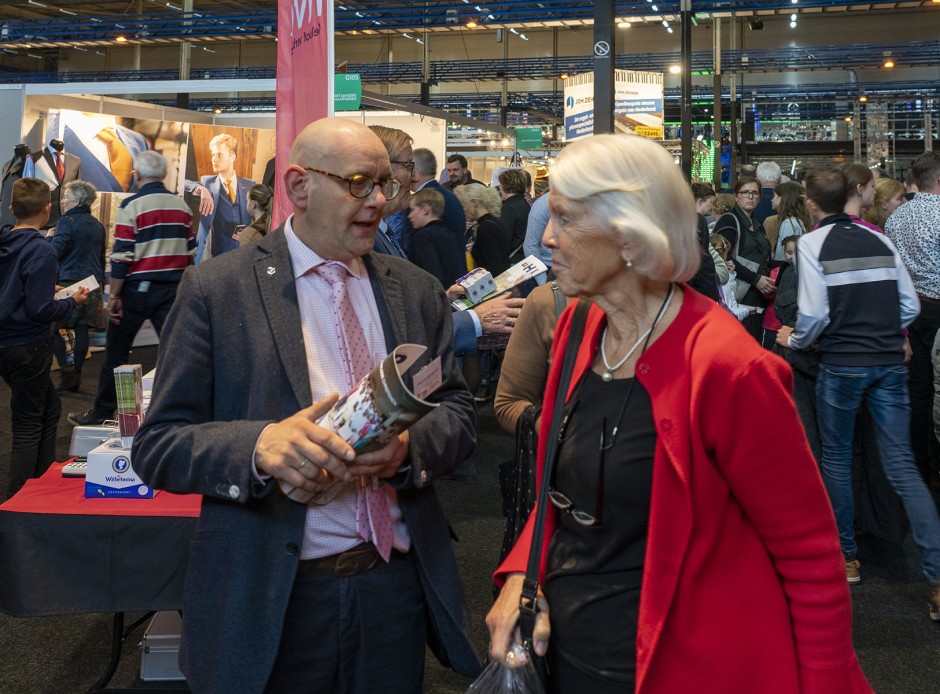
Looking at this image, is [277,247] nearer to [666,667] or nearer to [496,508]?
[666,667]

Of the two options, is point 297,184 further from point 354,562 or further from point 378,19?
point 378,19

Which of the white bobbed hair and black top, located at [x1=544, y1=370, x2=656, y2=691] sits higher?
the white bobbed hair

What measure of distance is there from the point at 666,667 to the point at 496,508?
12.1 ft

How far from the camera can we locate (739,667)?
1341 mm

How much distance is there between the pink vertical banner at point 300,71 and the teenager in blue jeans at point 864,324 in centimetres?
209

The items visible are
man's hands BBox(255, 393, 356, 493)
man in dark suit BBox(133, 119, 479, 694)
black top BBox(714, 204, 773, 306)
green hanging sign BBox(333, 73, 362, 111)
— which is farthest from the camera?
green hanging sign BBox(333, 73, 362, 111)

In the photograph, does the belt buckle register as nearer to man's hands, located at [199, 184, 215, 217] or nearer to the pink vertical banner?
the pink vertical banner

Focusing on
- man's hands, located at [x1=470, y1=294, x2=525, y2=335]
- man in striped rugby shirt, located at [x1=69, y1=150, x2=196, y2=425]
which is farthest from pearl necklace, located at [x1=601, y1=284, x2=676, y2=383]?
man in striped rugby shirt, located at [x1=69, y1=150, x2=196, y2=425]

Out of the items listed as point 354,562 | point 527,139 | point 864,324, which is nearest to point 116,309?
point 864,324

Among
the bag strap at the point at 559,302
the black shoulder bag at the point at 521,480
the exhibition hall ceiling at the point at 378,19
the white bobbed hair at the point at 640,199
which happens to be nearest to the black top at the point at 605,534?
the white bobbed hair at the point at 640,199

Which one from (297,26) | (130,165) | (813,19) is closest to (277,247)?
(297,26)

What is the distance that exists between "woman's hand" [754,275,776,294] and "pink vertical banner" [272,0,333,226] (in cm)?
421

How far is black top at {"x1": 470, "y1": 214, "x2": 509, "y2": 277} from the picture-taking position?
20.7ft

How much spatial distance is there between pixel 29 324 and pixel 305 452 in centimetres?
348
